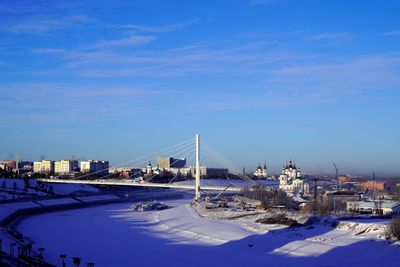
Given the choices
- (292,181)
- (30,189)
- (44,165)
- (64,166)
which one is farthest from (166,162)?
(30,189)

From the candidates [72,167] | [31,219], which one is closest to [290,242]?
[31,219]

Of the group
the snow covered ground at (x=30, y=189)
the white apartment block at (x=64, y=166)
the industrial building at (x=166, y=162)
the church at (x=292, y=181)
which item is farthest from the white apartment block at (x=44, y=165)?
the church at (x=292, y=181)

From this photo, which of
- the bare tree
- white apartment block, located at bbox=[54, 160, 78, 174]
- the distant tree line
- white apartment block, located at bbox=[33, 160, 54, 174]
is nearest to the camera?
the bare tree

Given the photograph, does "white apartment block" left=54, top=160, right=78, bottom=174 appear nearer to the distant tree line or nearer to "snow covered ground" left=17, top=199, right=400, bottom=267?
the distant tree line

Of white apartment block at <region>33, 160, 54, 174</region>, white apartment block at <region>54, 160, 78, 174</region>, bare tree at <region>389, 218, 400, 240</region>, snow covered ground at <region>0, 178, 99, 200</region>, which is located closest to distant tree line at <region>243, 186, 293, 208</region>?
bare tree at <region>389, 218, 400, 240</region>

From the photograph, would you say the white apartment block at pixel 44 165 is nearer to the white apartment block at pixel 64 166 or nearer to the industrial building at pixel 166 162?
the white apartment block at pixel 64 166

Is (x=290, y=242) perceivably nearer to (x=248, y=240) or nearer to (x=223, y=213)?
(x=248, y=240)
